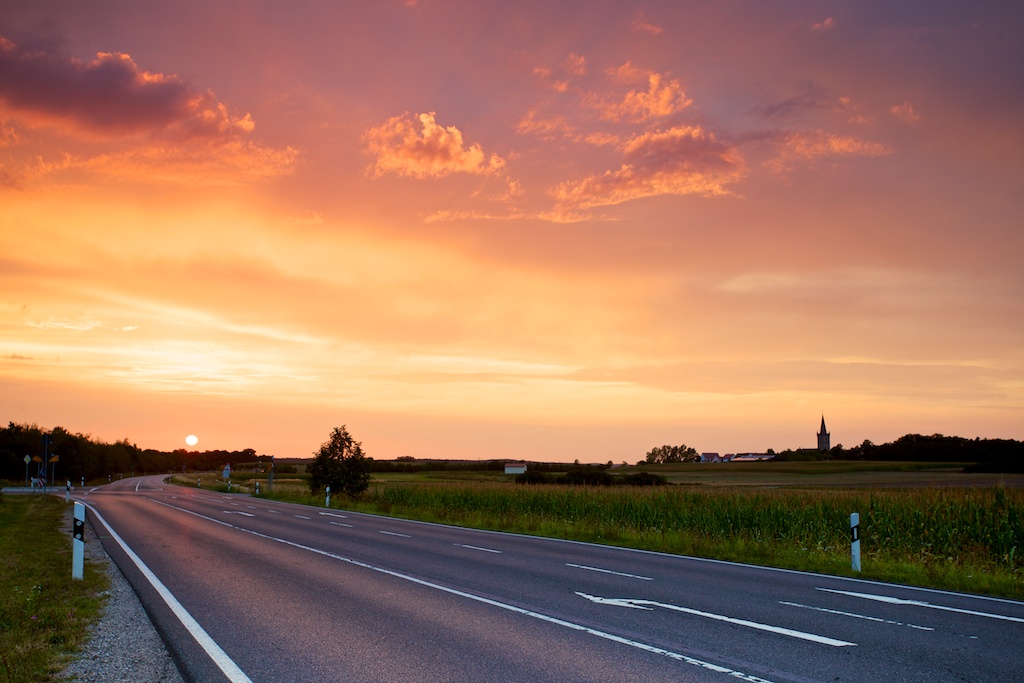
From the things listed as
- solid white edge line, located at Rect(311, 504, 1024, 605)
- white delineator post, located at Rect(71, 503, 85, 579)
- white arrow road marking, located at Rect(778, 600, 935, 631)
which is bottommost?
solid white edge line, located at Rect(311, 504, 1024, 605)

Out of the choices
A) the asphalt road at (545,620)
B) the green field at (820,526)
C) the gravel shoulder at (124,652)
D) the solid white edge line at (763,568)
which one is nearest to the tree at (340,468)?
the green field at (820,526)

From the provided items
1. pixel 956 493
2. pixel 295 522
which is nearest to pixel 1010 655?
pixel 956 493

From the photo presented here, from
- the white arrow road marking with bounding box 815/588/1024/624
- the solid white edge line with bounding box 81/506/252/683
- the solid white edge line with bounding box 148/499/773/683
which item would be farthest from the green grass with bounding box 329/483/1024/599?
the solid white edge line with bounding box 81/506/252/683

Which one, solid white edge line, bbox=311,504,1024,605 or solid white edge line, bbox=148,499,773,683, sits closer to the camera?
solid white edge line, bbox=148,499,773,683

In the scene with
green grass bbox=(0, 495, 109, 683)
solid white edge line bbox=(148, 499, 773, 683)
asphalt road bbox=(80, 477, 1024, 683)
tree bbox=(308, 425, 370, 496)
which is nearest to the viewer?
solid white edge line bbox=(148, 499, 773, 683)

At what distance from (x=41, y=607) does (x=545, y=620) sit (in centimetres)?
732

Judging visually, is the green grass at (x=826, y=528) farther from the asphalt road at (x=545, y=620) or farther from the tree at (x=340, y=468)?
the tree at (x=340, y=468)

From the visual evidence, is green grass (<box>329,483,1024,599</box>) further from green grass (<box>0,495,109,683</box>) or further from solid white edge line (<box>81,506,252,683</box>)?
green grass (<box>0,495,109,683</box>)

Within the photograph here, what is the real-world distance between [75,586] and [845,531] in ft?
66.5

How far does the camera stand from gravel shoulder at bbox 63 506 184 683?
7238 mm

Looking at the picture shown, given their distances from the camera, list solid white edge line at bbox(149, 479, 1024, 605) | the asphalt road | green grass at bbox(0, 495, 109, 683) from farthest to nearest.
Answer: solid white edge line at bbox(149, 479, 1024, 605)
green grass at bbox(0, 495, 109, 683)
the asphalt road

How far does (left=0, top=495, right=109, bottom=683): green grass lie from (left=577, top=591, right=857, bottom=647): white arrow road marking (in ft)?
22.4

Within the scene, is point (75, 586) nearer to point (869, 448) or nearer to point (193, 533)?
point (193, 533)

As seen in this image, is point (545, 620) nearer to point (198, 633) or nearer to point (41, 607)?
point (198, 633)
